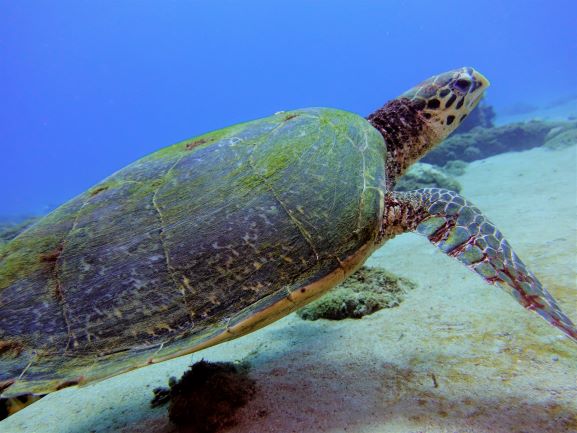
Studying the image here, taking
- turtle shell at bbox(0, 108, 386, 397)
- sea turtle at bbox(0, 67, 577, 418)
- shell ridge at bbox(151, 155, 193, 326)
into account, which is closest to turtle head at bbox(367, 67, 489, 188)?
sea turtle at bbox(0, 67, 577, 418)

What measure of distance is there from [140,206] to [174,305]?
920mm

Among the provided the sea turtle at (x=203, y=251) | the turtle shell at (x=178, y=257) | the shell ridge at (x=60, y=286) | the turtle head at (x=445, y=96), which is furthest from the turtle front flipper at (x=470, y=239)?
the shell ridge at (x=60, y=286)

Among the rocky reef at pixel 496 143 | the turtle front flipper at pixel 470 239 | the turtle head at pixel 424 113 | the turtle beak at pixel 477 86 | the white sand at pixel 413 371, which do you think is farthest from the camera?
the rocky reef at pixel 496 143

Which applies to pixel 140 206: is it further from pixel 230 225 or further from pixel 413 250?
pixel 413 250

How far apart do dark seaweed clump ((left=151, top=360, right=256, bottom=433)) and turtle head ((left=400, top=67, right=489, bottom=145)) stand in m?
3.90

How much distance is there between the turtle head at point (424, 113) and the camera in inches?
163

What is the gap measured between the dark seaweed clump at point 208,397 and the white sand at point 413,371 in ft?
0.44

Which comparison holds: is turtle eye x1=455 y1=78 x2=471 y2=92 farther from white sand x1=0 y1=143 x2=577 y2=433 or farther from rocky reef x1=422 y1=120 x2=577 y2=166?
rocky reef x1=422 y1=120 x2=577 y2=166

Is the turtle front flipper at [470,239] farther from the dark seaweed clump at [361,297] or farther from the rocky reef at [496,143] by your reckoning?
the rocky reef at [496,143]

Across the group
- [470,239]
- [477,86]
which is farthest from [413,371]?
[477,86]

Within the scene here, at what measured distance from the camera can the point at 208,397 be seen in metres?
2.68

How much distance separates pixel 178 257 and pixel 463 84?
166 inches

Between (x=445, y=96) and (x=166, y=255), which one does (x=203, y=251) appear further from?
(x=445, y=96)

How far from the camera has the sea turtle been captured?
7.33 feet
